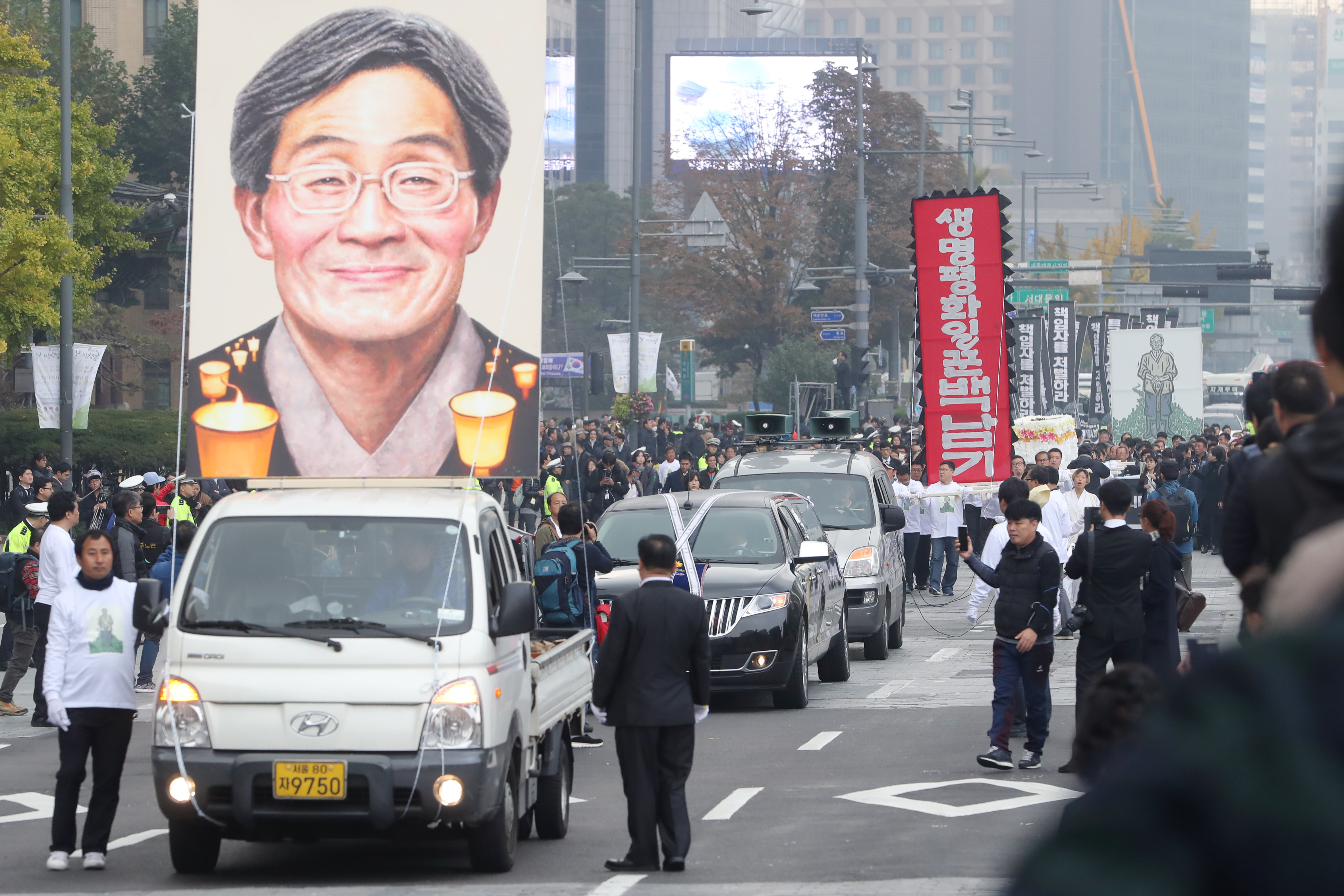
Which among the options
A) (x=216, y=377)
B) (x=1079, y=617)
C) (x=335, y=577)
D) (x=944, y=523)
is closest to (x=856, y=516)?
(x=944, y=523)

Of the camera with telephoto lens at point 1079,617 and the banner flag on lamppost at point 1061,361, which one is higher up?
the banner flag on lamppost at point 1061,361

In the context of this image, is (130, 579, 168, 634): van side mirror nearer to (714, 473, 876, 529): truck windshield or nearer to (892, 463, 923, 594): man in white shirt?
(714, 473, 876, 529): truck windshield

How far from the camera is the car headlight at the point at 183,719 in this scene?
7844 millimetres

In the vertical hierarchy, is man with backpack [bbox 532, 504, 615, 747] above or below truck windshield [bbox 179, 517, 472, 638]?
below

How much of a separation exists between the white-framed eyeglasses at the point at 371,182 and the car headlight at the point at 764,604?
5.32 m

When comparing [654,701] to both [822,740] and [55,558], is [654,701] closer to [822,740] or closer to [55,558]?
[822,740]

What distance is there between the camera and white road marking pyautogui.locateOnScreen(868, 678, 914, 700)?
15.4m

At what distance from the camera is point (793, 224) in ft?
214

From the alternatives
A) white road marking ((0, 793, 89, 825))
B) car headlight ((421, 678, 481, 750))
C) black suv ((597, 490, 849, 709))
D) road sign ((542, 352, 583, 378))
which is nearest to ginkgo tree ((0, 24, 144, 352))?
road sign ((542, 352, 583, 378))

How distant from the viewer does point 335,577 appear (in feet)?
27.4

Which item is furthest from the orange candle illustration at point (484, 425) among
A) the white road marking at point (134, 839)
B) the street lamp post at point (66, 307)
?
the street lamp post at point (66, 307)

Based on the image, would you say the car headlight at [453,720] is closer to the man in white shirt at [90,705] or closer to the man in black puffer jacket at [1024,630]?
the man in white shirt at [90,705]

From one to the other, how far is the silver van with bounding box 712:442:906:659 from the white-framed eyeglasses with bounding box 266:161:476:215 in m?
7.37

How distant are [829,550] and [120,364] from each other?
40.4m
